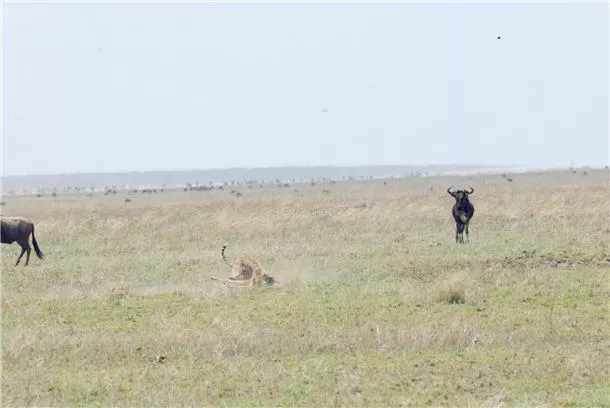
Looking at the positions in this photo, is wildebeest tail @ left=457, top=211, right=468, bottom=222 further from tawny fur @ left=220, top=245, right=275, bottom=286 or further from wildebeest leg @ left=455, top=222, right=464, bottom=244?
tawny fur @ left=220, top=245, right=275, bottom=286

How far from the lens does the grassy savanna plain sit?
10789mm

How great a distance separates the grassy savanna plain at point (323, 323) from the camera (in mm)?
10789

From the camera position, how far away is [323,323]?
14.1m

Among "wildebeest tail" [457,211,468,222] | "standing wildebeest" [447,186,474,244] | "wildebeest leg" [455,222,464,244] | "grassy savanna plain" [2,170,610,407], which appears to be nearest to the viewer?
"grassy savanna plain" [2,170,610,407]

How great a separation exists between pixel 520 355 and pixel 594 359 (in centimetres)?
84

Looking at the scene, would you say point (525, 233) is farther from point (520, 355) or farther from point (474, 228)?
point (520, 355)

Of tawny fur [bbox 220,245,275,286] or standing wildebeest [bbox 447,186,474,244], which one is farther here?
standing wildebeest [bbox 447,186,474,244]

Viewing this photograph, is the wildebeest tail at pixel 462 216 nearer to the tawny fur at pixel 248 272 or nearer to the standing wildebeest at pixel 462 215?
the standing wildebeest at pixel 462 215

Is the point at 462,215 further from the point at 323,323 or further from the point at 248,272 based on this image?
the point at 323,323

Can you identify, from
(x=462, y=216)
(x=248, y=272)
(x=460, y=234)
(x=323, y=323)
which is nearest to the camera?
(x=323, y=323)

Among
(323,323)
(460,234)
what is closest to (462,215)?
(460,234)

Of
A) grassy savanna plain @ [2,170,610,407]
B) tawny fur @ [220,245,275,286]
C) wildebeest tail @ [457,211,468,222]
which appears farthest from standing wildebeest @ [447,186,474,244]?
tawny fur @ [220,245,275,286]

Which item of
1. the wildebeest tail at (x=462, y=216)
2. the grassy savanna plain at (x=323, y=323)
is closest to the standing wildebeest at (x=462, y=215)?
the wildebeest tail at (x=462, y=216)

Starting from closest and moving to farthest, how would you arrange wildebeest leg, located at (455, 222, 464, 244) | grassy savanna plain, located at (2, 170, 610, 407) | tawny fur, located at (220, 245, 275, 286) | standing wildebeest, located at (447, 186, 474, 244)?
grassy savanna plain, located at (2, 170, 610, 407) < tawny fur, located at (220, 245, 275, 286) < wildebeest leg, located at (455, 222, 464, 244) < standing wildebeest, located at (447, 186, 474, 244)
